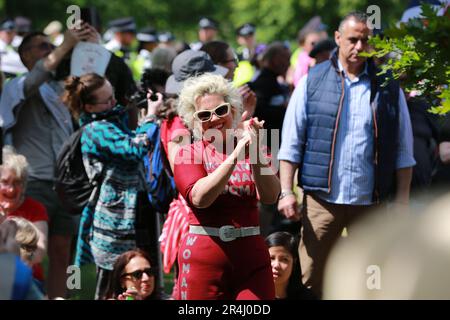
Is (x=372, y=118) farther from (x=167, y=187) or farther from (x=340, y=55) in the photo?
(x=167, y=187)

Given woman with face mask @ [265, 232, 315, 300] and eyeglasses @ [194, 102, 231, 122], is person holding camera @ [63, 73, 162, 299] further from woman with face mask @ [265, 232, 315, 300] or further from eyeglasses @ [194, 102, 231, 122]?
eyeglasses @ [194, 102, 231, 122]

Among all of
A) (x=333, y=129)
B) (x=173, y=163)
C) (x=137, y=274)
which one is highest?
(x=333, y=129)

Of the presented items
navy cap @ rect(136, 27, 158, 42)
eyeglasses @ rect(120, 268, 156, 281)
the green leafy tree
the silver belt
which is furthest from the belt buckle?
navy cap @ rect(136, 27, 158, 42)

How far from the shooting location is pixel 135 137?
25.8 ft

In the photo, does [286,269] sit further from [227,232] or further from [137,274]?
[227,232]

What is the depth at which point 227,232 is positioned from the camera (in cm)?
571

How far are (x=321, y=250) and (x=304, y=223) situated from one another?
242mm

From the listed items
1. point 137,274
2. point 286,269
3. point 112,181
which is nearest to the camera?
point 286,269

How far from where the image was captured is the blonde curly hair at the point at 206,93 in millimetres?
6035

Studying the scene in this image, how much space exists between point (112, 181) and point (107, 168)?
0.11m

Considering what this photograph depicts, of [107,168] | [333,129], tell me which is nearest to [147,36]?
[107,168]

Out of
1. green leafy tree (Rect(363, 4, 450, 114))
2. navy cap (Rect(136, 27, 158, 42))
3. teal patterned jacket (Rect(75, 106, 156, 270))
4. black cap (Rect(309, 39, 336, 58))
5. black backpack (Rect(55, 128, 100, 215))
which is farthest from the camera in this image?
navy cap (Rect(136, 27, 158, 42))

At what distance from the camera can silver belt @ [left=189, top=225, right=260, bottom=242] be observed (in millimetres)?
5715

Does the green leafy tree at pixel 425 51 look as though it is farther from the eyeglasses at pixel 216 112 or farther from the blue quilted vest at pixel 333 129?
the blue quilted vest at pixel 333 129
